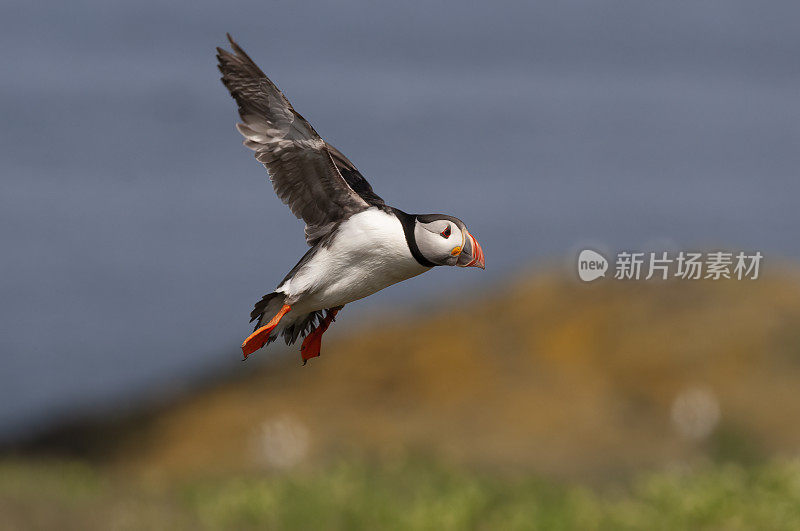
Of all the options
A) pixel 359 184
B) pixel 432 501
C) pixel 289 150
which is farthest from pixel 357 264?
pixel 432 501

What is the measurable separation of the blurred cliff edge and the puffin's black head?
59.0 ft

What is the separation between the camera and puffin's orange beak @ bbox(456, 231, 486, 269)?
155 inches

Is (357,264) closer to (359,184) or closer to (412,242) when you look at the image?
(412,242)

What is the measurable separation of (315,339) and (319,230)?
19.2 inches

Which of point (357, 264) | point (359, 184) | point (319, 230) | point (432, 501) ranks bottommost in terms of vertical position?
point (432, 501)

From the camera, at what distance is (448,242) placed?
3.96m

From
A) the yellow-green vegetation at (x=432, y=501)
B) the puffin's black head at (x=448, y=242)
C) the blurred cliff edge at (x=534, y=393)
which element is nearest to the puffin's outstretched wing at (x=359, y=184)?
the puffin's black head at (x=448, y=242)

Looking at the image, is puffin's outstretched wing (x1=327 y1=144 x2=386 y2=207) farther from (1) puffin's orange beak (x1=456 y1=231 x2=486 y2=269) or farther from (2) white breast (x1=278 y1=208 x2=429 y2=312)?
(1) puffin's orange beak (x1=456 y1=231 x2=486 y2=269)

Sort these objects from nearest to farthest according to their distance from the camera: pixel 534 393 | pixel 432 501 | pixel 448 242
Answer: pixel 448 242 < pixel 432 501 < pixel 534 393

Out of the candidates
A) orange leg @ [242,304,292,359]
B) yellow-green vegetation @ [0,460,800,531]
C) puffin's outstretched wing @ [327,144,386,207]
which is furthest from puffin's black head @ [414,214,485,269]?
yellow-green vegetation @ [0,460,800,531]

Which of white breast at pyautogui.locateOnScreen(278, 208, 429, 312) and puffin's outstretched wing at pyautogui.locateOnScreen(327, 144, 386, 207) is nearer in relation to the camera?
white breast at pyautogui.locateOnScreen(278, 208, 429, 312)

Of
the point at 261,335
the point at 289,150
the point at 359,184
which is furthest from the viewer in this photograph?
the point at 359,184

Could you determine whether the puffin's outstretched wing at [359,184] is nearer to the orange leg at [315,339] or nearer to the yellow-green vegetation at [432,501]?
the orange leg at [315,339]

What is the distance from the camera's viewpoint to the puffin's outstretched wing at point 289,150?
14.7 ft
